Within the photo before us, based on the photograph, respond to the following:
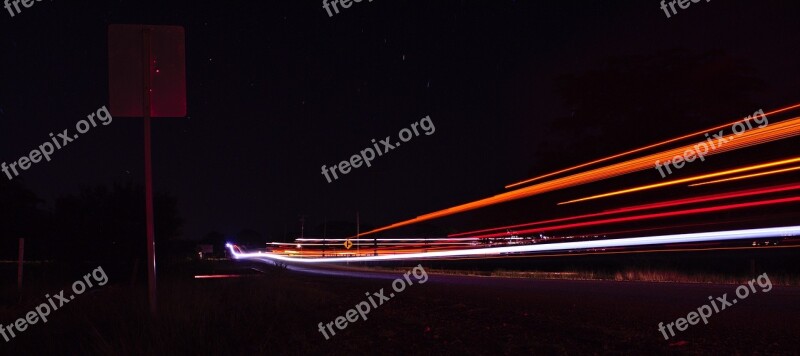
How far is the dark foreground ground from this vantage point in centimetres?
755

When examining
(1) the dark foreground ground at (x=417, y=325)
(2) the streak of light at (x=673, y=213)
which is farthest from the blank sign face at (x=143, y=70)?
(2) the streak of light at (x=673, y=213)

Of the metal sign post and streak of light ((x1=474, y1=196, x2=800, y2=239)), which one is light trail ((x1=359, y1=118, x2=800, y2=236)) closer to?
streak of light ((x1=474, y1=196, x2=800, y2=239))

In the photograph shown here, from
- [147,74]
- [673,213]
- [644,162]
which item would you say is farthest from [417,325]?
[644,162]

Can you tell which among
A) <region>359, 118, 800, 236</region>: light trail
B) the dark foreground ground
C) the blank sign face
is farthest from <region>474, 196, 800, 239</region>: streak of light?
the blank sign face

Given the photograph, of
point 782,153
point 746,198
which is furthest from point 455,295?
point 782,153

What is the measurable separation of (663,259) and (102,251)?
21.7 m

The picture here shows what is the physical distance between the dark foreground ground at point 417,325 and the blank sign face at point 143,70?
258 cm

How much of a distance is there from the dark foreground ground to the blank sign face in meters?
2.58

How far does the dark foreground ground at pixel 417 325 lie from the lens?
24.8ft

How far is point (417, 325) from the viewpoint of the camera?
9.45 m

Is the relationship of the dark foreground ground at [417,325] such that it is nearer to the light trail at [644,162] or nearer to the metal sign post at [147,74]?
the metal sign post at [147,74]

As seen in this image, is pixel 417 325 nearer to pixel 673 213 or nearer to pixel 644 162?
pixel 673 213

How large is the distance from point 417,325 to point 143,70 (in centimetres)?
453

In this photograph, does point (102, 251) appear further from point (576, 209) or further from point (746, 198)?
point (746, 198)
